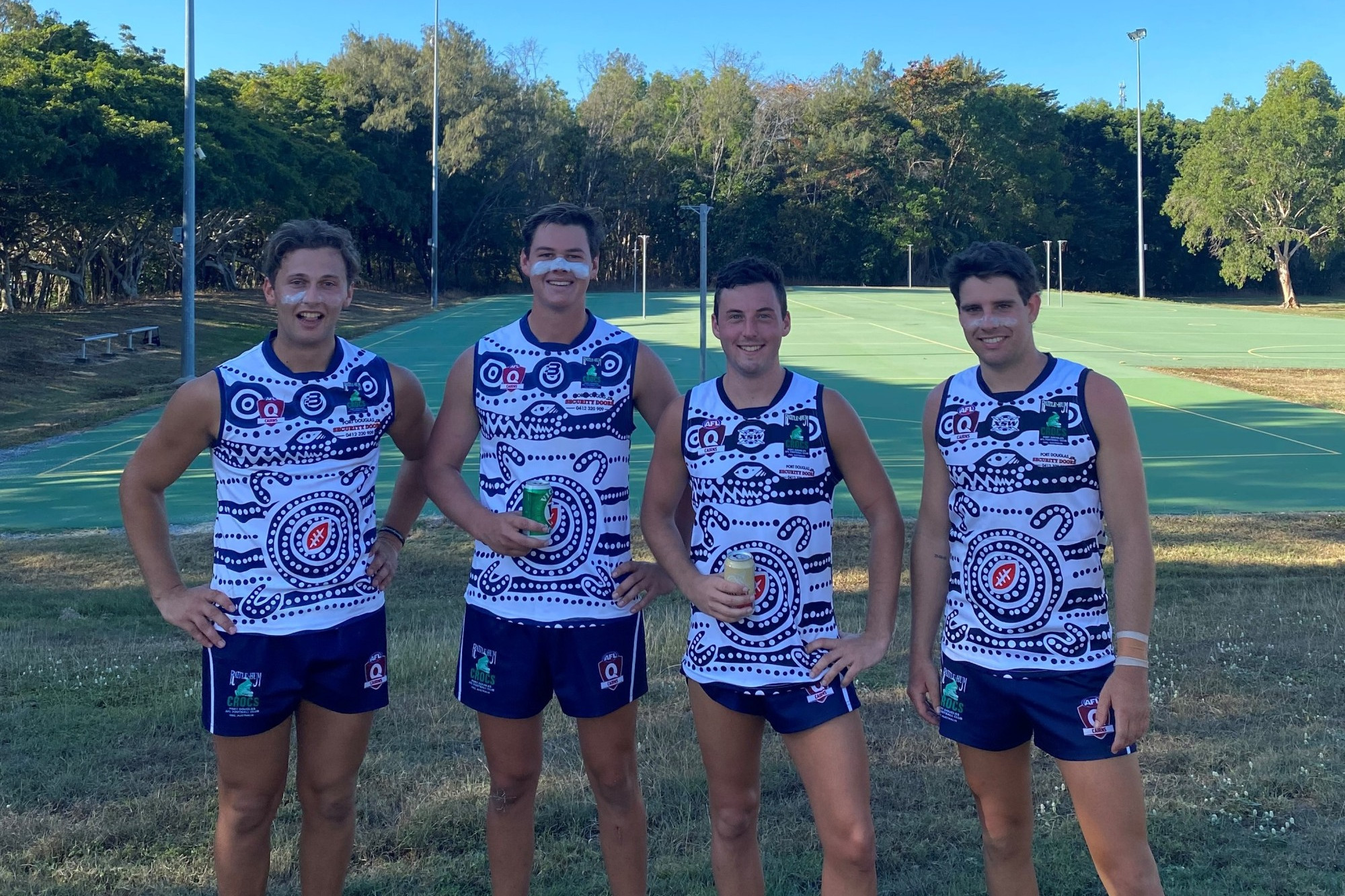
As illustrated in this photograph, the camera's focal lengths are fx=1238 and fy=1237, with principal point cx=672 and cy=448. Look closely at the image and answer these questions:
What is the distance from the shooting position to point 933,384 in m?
23.7

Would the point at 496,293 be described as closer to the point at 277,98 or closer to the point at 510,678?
the point at 277,98

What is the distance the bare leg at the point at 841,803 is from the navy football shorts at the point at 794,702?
2cm

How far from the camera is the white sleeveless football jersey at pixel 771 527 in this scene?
3254 millimetres

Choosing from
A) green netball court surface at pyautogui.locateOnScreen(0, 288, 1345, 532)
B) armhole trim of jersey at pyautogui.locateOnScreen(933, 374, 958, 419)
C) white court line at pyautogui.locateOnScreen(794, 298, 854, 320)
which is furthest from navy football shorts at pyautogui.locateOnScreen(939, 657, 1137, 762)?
white court line at pyautogui.locateOnScreen(794, 298, 854, 320)

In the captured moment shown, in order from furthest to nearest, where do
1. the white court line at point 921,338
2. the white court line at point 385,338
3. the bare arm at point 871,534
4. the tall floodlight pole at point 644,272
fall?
1. the white court line at point 385,338
2. the white court line at point 921,338
3. the tall floodlight pole at point 644,272
4. the bare arm at point 871,534

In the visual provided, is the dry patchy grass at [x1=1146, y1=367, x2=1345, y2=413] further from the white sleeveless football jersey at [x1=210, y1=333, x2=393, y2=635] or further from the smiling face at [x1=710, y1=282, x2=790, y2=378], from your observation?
the white sleeveless football jersey at [x1=210, y1=333, x2=393, y2=635]

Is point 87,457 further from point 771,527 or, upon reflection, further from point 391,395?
point 771,527

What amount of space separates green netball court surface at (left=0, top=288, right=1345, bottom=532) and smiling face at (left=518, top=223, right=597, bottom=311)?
9.00m

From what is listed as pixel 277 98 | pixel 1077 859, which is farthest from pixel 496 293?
pixel 1077 859

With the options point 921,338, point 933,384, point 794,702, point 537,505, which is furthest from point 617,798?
point 921,338

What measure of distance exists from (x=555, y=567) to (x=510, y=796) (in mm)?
683

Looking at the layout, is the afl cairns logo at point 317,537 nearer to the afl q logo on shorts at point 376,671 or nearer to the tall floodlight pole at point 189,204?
the afl q logo on shorts at point 376,671

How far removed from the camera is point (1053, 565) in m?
3.09

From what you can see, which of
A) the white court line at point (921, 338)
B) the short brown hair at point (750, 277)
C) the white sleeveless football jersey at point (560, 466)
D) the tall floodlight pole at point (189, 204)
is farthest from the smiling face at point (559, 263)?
the white court line at point (921, 338)
